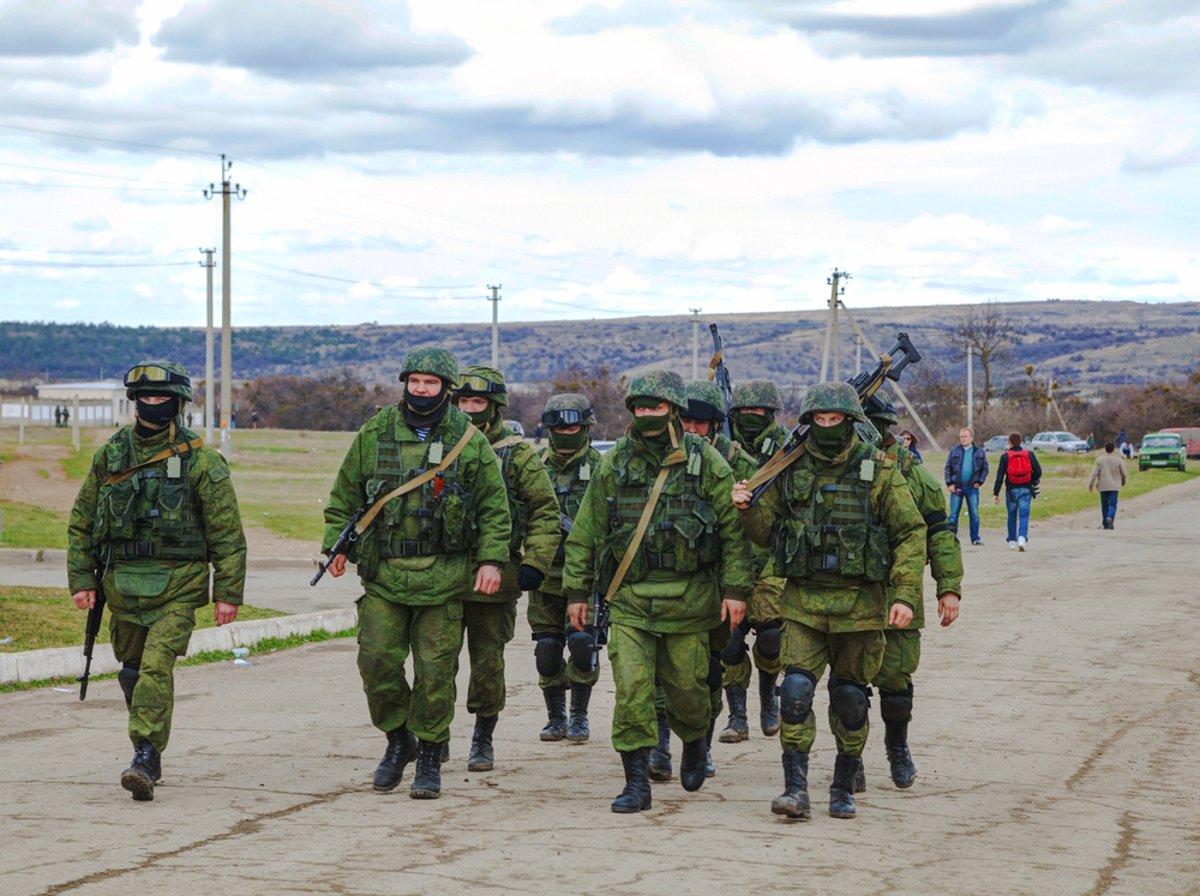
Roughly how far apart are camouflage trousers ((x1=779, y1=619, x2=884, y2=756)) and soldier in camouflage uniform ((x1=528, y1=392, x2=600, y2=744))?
216 centimetres

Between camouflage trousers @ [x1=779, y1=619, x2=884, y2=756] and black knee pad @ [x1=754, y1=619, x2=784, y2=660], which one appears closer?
camouflage trousers @ [x1=779, y1=619, x2=884, y2=756]

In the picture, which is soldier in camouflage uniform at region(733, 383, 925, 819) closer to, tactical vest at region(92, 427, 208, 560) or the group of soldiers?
the group of soldiers

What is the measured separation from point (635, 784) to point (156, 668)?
2.35 m

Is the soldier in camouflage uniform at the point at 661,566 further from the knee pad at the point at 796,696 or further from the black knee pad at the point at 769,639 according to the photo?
the black knee pad at the point at 769,639

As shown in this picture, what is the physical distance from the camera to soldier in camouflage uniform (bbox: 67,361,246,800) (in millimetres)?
8367

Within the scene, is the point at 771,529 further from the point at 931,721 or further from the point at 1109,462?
the point at 1109,462

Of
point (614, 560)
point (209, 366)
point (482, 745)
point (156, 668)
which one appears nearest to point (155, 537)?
point (156, 668)

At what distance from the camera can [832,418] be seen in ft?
25.8

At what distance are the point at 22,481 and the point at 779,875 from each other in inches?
1407

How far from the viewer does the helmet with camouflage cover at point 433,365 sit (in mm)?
8336

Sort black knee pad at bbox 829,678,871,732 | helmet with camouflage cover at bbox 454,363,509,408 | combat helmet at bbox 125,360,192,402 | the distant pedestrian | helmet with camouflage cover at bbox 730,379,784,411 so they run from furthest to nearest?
the distant pedestrian → helmet with camouflage cover at bbox 730,379,784,411 → helmet with camouflage cover at bbox 454,363,509,408 → combat helmet at bbox 125,360,192,402 → black knee pad at bbox 829,678,871,732

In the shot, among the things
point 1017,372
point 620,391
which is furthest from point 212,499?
point 1017,372

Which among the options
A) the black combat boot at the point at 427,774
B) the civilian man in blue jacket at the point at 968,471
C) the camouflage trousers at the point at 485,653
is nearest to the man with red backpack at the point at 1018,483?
the civilian man in blue jacket at the point at 968,471

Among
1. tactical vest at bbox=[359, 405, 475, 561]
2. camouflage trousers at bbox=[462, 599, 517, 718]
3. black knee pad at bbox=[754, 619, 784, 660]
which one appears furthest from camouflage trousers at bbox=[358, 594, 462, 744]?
black knee pad at bbox=[754, 619, 784, 660]
